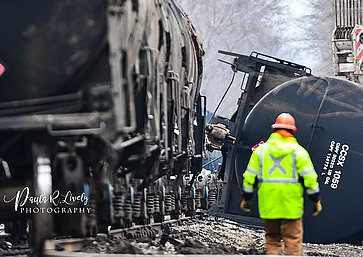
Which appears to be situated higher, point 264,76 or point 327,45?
point 327,45

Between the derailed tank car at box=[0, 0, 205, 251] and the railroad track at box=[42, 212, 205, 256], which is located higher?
the derailed tank car at box=[0, 0, 205, 251]

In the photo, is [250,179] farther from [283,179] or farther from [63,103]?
[63,103]

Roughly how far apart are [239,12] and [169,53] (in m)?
53.6

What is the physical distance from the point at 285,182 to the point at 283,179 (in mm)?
29

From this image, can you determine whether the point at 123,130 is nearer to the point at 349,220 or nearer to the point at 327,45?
the point at 349,220

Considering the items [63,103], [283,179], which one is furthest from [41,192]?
[283,179]

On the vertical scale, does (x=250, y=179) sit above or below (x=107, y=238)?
above

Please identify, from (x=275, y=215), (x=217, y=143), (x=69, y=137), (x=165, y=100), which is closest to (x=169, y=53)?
(x=165, y=100)

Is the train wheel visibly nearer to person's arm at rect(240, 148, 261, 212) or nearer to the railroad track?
the railroad track

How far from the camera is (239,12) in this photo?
62938mm

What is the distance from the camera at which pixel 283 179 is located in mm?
7840

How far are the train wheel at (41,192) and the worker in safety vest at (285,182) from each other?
2.00 meters

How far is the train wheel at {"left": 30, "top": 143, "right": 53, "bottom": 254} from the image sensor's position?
21.1 feet

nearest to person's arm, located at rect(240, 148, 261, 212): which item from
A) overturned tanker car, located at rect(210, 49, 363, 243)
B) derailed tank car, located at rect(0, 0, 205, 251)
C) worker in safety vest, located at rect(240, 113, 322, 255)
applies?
worker in safety vest, located at rect(240, 113, 322, 255)
